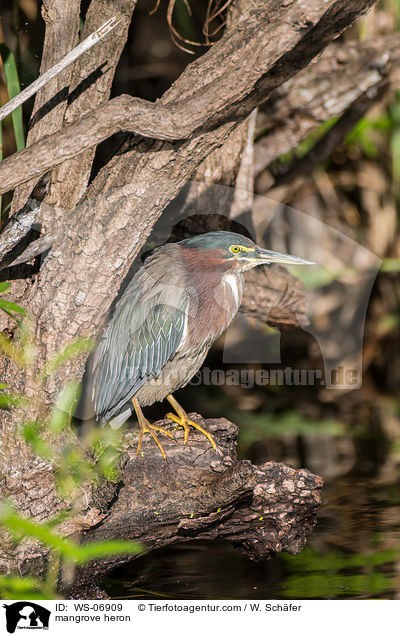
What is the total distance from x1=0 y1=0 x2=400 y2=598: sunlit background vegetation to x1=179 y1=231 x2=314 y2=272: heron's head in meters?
0.58

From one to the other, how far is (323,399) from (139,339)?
8.78ft

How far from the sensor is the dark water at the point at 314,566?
2.23m

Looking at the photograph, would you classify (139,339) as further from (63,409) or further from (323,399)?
(323,399)

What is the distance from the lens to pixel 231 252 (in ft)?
8.63

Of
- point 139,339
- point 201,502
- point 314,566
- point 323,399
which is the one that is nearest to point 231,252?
point 139,339

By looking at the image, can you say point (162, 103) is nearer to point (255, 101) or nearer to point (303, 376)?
point (255, 101)

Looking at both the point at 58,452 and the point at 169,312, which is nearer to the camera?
the point at 58,452

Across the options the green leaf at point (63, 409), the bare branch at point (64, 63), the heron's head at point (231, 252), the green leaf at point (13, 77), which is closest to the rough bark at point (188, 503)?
the green leaf at point (63, 409)

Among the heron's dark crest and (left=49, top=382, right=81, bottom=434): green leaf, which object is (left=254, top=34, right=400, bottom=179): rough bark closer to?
the heron's dark crest

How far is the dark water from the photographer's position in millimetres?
2230

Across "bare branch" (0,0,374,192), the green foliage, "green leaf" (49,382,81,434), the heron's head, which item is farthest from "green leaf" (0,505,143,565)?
the heron's head

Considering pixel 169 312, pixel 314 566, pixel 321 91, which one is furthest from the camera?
pixel 321 91
